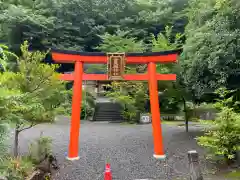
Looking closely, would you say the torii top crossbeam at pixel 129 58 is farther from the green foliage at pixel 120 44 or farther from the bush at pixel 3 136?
the green foliage at pixel 120 44

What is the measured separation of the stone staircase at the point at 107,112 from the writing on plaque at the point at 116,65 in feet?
32.3

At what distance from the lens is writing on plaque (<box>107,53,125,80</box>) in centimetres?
1023

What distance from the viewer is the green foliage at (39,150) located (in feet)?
25.2

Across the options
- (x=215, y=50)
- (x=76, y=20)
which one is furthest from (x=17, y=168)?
(x=76, y=20)

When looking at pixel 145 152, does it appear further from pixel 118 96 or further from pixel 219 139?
pixel 118 96

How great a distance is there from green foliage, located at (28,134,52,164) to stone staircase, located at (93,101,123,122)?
1184cm

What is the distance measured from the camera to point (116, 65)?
10.2 m

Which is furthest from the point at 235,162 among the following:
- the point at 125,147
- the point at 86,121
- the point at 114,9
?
the point at 114,9

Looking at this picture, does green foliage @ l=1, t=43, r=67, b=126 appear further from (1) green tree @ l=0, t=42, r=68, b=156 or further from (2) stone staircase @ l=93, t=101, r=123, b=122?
(2) stone staircase @ l=93, t=101, r=123, b=122

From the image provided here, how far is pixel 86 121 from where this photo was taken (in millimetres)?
19609

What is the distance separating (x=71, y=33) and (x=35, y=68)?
719 inches

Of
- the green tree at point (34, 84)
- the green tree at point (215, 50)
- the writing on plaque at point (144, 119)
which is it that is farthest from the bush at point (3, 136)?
the writing on plaque at point (144, 119)

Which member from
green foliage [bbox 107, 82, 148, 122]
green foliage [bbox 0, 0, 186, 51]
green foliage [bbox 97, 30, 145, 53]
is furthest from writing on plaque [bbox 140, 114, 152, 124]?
green foliage [bbox 0, 0, 186, 51]

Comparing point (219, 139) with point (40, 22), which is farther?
point (40, 22)
